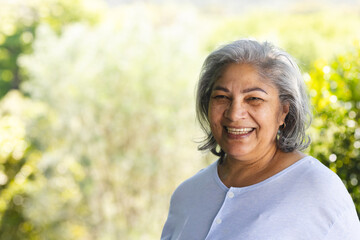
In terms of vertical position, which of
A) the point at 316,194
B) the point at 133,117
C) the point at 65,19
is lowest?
the point at 133,117

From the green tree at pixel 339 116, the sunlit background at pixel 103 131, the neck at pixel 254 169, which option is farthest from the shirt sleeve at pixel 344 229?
the sunlit background at pixel 103 131

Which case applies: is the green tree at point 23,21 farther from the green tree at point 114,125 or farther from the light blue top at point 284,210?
the light blue top at point 284,210

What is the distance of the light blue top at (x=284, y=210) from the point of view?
43.0 inches

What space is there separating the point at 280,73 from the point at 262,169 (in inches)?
11.1

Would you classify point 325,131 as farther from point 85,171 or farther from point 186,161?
point 85,171

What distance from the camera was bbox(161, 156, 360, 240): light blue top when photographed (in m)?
1.09

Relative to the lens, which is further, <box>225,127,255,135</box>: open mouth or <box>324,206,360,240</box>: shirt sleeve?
<box>225,127,255,135</box>: open mouth

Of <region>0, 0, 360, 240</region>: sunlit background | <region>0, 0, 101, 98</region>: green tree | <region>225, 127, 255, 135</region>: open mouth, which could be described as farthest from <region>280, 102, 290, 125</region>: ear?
<region>0, 0, 101, 98</region>: green tree

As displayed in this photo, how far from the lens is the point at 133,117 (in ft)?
20.3

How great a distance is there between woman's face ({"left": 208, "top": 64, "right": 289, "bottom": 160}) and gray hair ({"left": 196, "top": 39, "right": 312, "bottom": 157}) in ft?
0.07

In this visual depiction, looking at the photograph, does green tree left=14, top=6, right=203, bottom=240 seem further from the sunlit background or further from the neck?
the neck

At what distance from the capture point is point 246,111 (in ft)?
4.06

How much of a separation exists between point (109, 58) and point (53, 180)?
6.32 feet

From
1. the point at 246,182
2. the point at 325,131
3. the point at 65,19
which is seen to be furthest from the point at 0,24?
the point at 246,182
